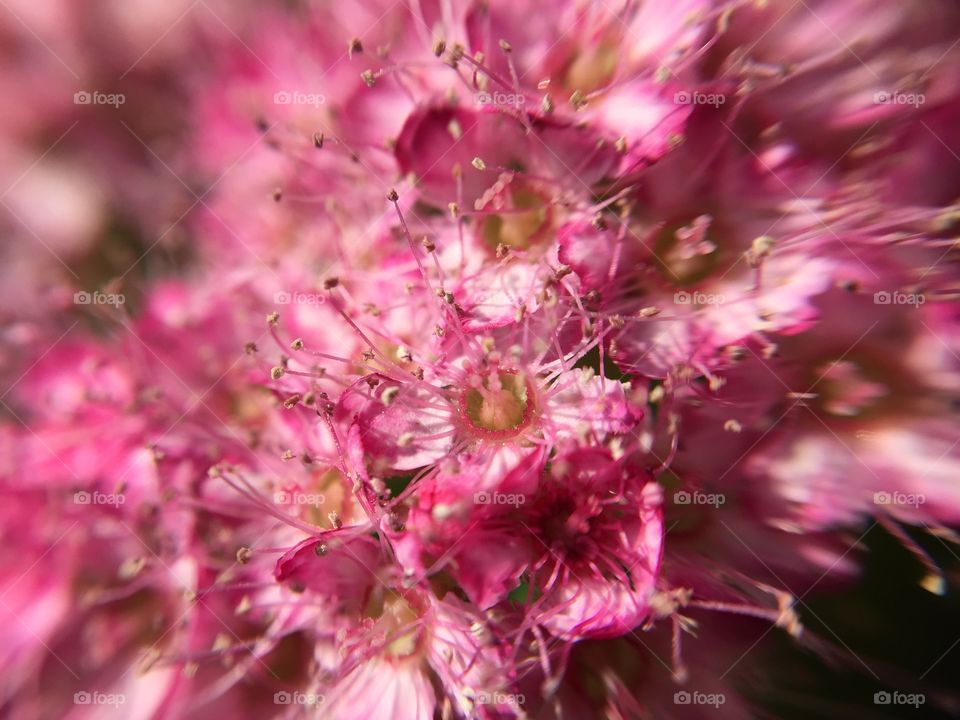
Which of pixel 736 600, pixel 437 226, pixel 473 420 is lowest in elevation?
pixel 736 600

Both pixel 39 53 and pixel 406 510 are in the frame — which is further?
pixel 39 53

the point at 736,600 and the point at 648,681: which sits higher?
the point at 736,600

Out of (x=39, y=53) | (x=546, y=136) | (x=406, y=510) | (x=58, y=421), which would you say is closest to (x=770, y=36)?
(x=546, y=136)

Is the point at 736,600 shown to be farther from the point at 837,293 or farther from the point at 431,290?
the point at 431,290
